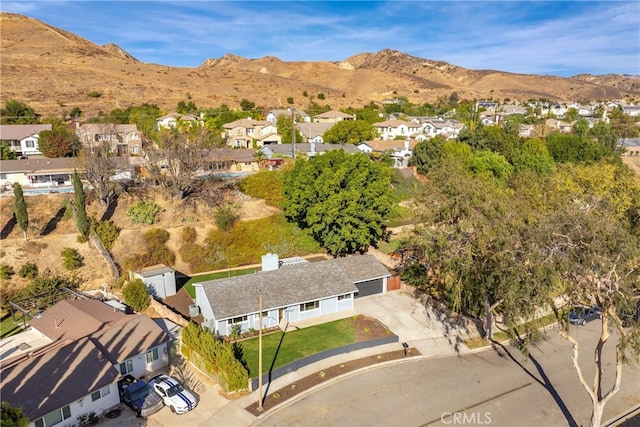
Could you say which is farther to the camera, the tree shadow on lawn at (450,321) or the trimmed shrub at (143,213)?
the trimmed shrub at (143,213)

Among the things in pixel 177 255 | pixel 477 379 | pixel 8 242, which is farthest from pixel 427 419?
pixel 8 242

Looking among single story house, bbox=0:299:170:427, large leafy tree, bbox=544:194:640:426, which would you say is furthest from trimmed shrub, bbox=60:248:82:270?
large leafy tree, bbox=544:194:640:426

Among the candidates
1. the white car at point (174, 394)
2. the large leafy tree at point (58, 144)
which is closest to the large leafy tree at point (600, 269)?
the white car at point (174, 394)

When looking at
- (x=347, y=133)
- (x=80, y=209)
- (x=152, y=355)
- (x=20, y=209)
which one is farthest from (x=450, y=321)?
(x=347, y=133)

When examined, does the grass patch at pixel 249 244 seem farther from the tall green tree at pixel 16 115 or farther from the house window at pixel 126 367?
the tall green tree at pixel 16 115

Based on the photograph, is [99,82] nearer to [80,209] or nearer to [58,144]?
[58,144]

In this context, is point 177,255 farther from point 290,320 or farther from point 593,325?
point 593,325

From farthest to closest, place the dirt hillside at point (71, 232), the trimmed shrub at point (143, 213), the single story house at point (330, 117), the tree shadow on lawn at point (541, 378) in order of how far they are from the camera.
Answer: the single story house at point (330, 117), the trimmed shrub at point (143, 213), the dirt hillside at point (71, 232), the tree shadow on lawn at point (541, 378)
